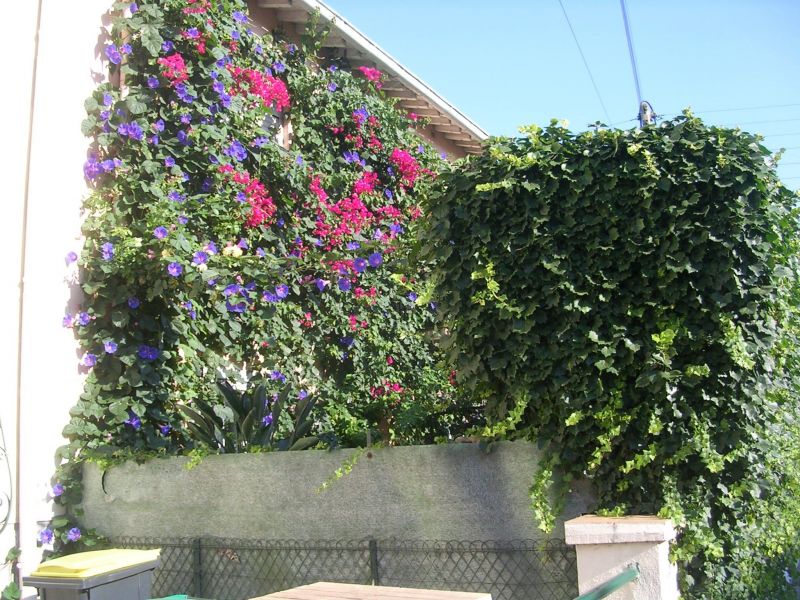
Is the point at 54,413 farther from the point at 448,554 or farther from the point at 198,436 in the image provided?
the point at 448,554

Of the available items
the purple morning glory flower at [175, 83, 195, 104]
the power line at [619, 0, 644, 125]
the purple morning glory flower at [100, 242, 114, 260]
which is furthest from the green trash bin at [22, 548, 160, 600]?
the power line at [619, 0, 644, 125]

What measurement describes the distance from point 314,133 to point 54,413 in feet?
13.2

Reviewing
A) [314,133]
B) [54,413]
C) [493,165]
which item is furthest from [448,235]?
[314,133]

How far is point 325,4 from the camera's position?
339 inches

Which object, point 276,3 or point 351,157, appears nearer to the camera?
point 276,3

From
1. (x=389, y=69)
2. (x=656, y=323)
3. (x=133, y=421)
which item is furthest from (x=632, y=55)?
(x=133, y=421)

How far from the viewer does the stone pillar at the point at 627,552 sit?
3777 millimetres

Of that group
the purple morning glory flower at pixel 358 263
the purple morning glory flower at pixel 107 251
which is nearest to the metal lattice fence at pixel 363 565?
the purple morning glory flower at pixel 107 251

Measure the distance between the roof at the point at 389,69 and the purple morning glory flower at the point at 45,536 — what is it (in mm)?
5549

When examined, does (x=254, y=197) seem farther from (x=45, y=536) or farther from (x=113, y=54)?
(x=45, y=536)

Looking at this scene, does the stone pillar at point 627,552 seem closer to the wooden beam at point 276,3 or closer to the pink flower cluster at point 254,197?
the pink flower cluster at point 254,197

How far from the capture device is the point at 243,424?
19.0ft

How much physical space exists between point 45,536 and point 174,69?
3.71m

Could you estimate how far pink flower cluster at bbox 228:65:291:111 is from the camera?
298 inches
